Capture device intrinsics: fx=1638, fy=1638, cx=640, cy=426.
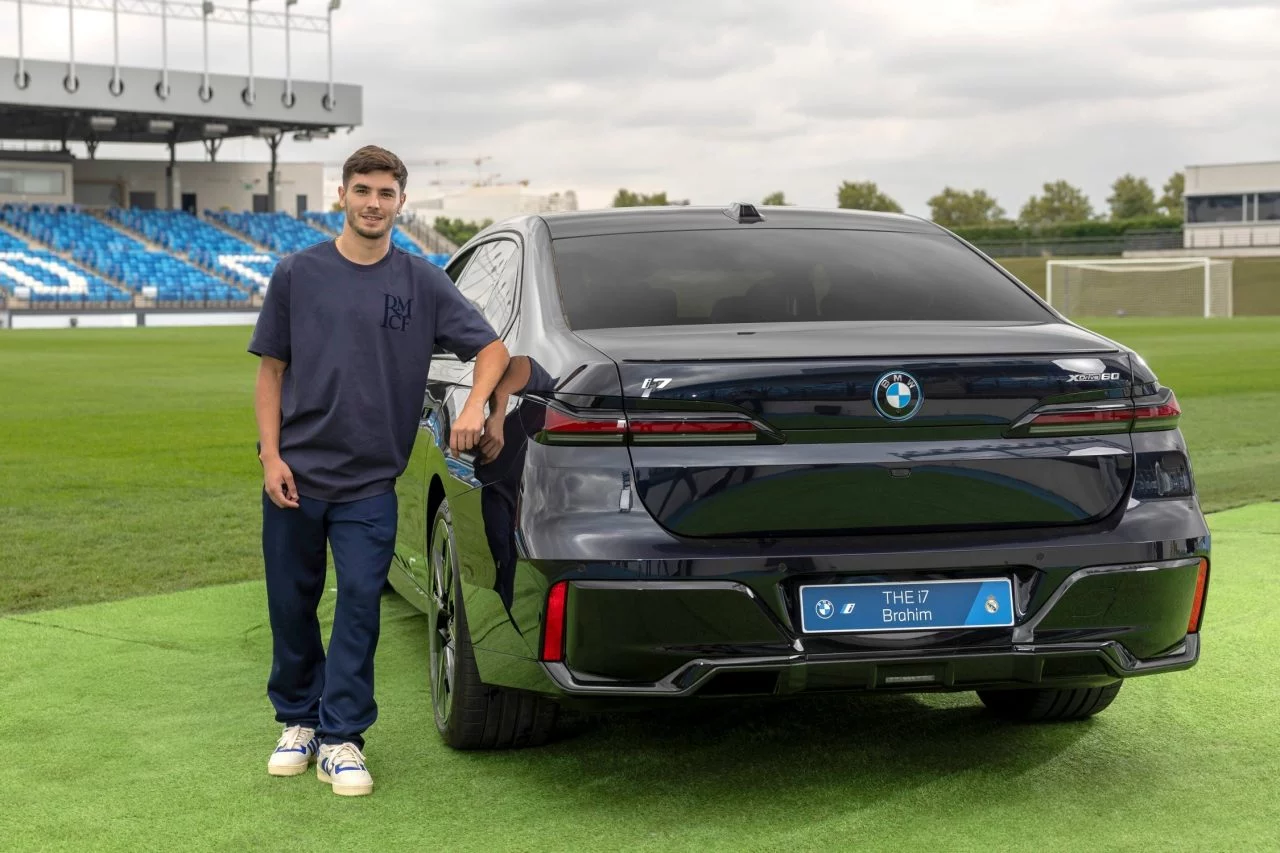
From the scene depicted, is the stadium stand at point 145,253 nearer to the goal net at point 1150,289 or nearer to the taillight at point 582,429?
the goal net at point 1150,289

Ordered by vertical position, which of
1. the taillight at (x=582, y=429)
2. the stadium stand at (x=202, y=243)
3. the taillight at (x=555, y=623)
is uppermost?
the stadium stand at (x=202, y=243)

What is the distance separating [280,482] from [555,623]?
97 cm

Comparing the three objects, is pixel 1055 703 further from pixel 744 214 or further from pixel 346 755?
pixel 346 755

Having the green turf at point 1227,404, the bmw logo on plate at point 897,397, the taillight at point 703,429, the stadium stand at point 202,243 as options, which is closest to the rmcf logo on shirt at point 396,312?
the taillight at point 703,429

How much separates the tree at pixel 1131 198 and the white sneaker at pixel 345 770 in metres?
135

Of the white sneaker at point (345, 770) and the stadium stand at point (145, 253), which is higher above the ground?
the stadium stand at point (145, 253)

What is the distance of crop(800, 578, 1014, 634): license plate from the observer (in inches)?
151

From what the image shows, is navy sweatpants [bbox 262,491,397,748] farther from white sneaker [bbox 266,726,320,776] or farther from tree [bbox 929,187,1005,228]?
tree [bbox 929,187,1005,228]

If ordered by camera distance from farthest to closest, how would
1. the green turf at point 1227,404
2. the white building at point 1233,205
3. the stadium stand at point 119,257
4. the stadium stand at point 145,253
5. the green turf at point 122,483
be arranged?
1. the white building at point 1233,205
2. the stadium stand at point 119,257
3. the stadium stand at point 145,253
4. the green turf at point 1227,404
5. the green turf at point 122,483

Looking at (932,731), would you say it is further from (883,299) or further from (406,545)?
(406,545)

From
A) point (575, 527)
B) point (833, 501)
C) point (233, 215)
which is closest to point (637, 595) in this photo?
point (575, 527)

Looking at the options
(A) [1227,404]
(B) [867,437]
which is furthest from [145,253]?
(B) [867,437]

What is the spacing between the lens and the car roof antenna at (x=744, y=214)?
5.10 meters

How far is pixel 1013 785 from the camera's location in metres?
4.34
